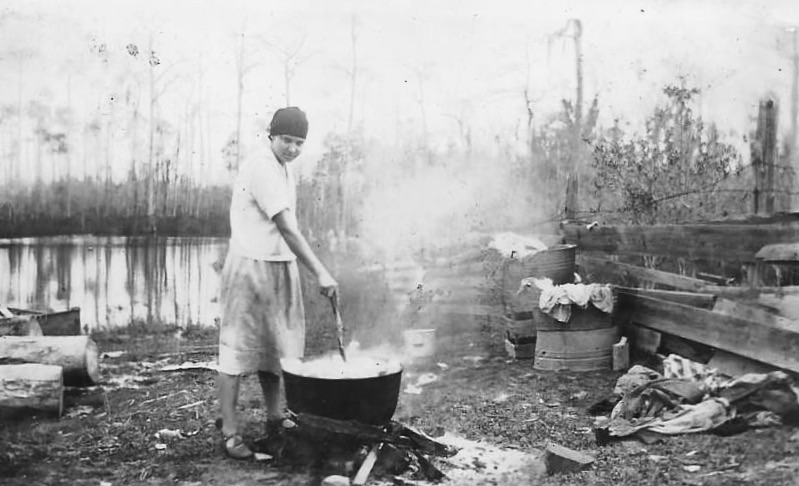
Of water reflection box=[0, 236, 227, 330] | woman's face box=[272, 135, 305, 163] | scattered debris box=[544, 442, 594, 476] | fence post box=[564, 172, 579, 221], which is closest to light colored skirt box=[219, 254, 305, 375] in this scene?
woman's face box=[272, 135, 305, 163]

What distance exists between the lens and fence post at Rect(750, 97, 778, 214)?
5484 mm

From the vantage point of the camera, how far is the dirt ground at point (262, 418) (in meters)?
3.46

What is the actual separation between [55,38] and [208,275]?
7.38 feet

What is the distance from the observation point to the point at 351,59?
5.13 meters

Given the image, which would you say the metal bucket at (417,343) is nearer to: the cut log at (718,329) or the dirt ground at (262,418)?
the dirt ground at (262,418)

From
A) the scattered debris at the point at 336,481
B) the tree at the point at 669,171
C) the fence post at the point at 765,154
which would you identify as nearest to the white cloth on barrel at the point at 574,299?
the tree at the point at 669,171

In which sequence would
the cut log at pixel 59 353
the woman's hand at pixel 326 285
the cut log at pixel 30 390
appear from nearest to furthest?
1. the woman's hand at pixel 326 285
2. the cut log at pixel 30 390
3. the cut log at pixel 59 353

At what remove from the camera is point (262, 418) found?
444 cm

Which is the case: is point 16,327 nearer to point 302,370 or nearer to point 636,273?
point 302,370

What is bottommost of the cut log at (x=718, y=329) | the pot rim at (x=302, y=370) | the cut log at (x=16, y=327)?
the cut log at (x=16, y=327)

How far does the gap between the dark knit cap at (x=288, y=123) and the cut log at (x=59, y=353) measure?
100 inches

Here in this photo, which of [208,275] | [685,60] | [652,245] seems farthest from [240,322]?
[685,60]

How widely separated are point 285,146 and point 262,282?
2.72 feet

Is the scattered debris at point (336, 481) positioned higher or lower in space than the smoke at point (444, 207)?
lower
